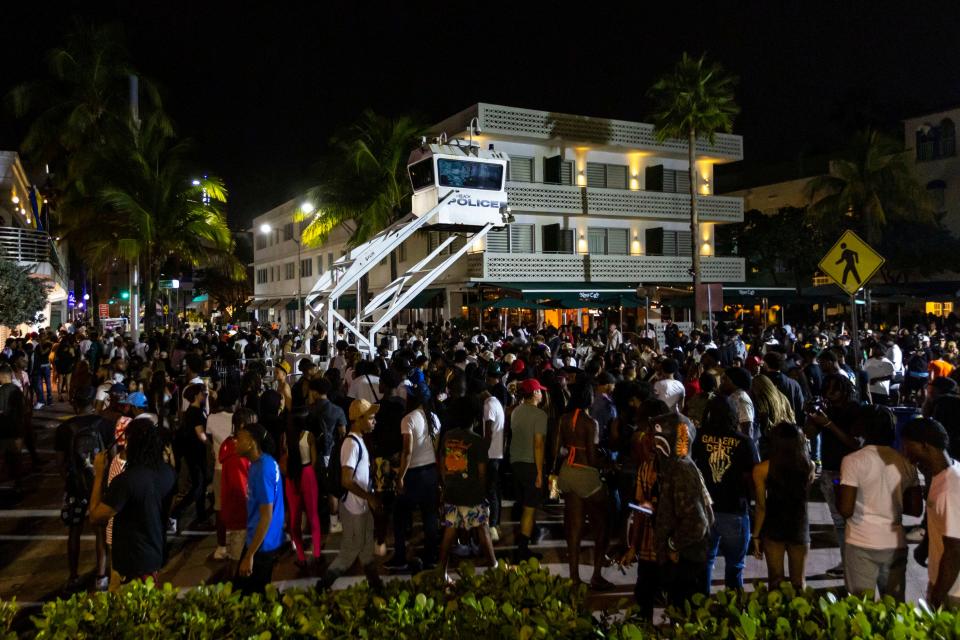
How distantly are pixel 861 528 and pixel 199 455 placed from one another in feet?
22.1

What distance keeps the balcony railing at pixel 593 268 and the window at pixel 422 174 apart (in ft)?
34.0

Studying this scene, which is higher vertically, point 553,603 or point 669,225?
point 669,225

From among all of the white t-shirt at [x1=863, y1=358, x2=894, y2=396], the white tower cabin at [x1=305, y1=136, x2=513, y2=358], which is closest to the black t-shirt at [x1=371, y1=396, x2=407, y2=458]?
the white t-shirt at [x1=863, y1=358, x2=894, y2=396]

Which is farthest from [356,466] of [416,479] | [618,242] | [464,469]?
[618,242]

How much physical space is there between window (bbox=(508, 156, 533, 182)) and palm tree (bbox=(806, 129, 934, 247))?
19394 millimetres

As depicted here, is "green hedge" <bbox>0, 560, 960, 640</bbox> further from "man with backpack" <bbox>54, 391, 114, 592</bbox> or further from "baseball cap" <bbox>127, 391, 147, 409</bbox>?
"baseball cap" <bbox>127, 391, 147, 409</bbox>

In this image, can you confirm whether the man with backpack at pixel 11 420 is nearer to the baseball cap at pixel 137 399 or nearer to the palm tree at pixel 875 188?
the baseball cap at pixel 137 399

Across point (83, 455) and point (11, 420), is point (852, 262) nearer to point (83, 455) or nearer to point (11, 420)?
point (83, 455)

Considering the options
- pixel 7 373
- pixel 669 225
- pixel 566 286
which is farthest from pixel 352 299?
pixel 7 373

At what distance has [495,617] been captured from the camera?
10.3ft

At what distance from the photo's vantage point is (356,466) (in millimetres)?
5828

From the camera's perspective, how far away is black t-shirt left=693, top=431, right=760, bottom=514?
5.30 m

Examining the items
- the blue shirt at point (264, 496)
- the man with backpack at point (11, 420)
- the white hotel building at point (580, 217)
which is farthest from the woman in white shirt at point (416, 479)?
the white hotel building at point (580, 217)

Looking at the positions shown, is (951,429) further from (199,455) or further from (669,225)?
(669,225)
